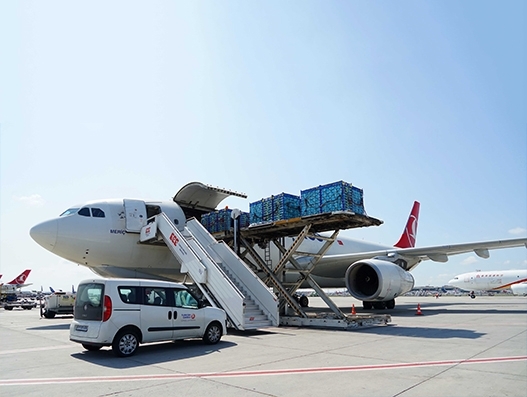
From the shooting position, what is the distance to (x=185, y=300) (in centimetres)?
829

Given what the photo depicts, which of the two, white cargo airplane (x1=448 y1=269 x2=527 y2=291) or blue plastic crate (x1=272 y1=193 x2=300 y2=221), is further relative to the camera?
white cargo airplane (x1=448 y1=269 x2=527 y2=291)

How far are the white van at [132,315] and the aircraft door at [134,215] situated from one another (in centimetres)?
628

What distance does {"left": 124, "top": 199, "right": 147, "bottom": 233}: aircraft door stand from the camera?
45.8 ft

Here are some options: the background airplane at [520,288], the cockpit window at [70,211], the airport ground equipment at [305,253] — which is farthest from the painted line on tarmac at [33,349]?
the background airplane at [520,288]

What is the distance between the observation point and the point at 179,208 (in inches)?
619

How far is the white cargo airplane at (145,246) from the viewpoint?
1279 centimetres

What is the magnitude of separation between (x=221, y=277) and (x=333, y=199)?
383 cm

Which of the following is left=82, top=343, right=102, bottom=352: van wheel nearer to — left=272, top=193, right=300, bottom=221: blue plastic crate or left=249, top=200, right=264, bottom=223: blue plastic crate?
left=272, top=193, right=300, bottom=221: blue plastic crate

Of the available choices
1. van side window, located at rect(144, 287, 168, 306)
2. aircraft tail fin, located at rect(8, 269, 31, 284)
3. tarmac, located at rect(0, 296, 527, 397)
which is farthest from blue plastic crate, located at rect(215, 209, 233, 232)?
aircraft tail fin, located at rect(8, 269, 31, 284)

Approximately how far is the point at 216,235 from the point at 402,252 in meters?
7.86

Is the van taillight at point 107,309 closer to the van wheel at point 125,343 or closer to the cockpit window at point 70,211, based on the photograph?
the van wheel at point 125,343

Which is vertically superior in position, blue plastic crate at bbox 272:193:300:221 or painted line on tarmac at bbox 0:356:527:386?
blue plastic crate at bbox 272:193:300:221

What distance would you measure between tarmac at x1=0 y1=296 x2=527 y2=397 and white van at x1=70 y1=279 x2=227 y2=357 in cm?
30

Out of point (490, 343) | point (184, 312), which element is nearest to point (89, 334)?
point (184, 312)
